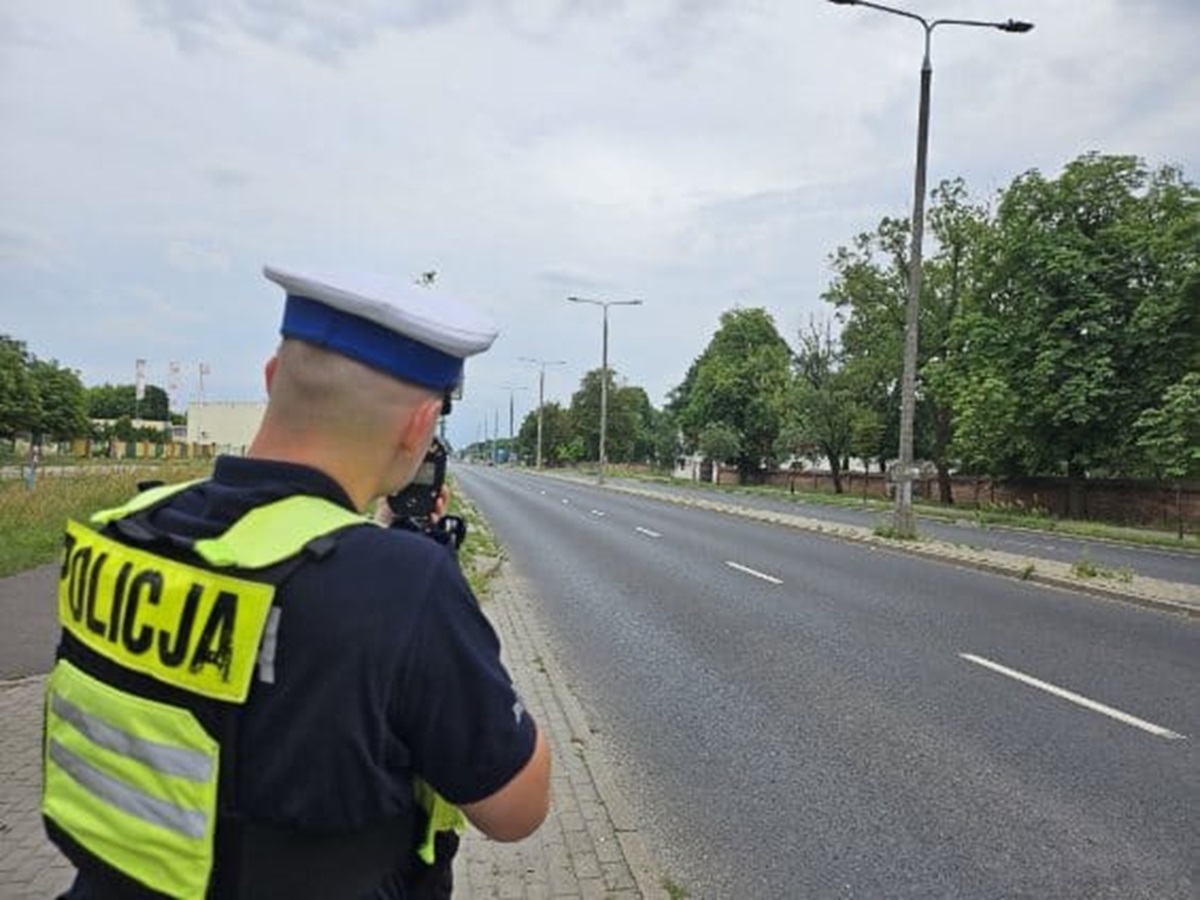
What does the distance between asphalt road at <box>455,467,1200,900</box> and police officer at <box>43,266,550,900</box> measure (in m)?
3.41

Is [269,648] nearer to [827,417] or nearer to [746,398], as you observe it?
[827,417]

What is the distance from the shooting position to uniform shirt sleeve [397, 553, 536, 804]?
4.70 feet

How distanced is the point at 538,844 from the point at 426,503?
303 centimetres

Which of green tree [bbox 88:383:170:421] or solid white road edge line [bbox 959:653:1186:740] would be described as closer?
solid white road edge line [bbox 959:653:1186:740]

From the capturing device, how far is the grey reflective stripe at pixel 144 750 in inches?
55.5

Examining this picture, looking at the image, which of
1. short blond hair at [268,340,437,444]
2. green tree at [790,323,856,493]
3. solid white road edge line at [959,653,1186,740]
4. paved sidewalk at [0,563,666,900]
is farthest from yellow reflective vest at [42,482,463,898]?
green tree at [790,323,856,493]

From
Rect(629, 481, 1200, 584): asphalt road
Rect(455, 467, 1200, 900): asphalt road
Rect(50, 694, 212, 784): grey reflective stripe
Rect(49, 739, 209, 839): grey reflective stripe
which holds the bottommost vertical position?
Rect(455, 467, 1200, 900): asphalt road

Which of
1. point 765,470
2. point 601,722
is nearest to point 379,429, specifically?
point 601,722

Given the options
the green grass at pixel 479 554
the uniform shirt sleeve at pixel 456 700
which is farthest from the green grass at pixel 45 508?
the uniform shirt sleeve at pixel 456 700

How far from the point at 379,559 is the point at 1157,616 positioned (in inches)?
539

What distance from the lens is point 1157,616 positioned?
13008mm

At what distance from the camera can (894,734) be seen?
7062 mm

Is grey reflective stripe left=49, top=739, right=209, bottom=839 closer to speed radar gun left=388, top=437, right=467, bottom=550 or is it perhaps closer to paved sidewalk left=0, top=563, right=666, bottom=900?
speed radar gun left=388, top=437, right=467, bottom=550

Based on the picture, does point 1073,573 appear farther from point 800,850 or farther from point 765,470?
point 765,470
